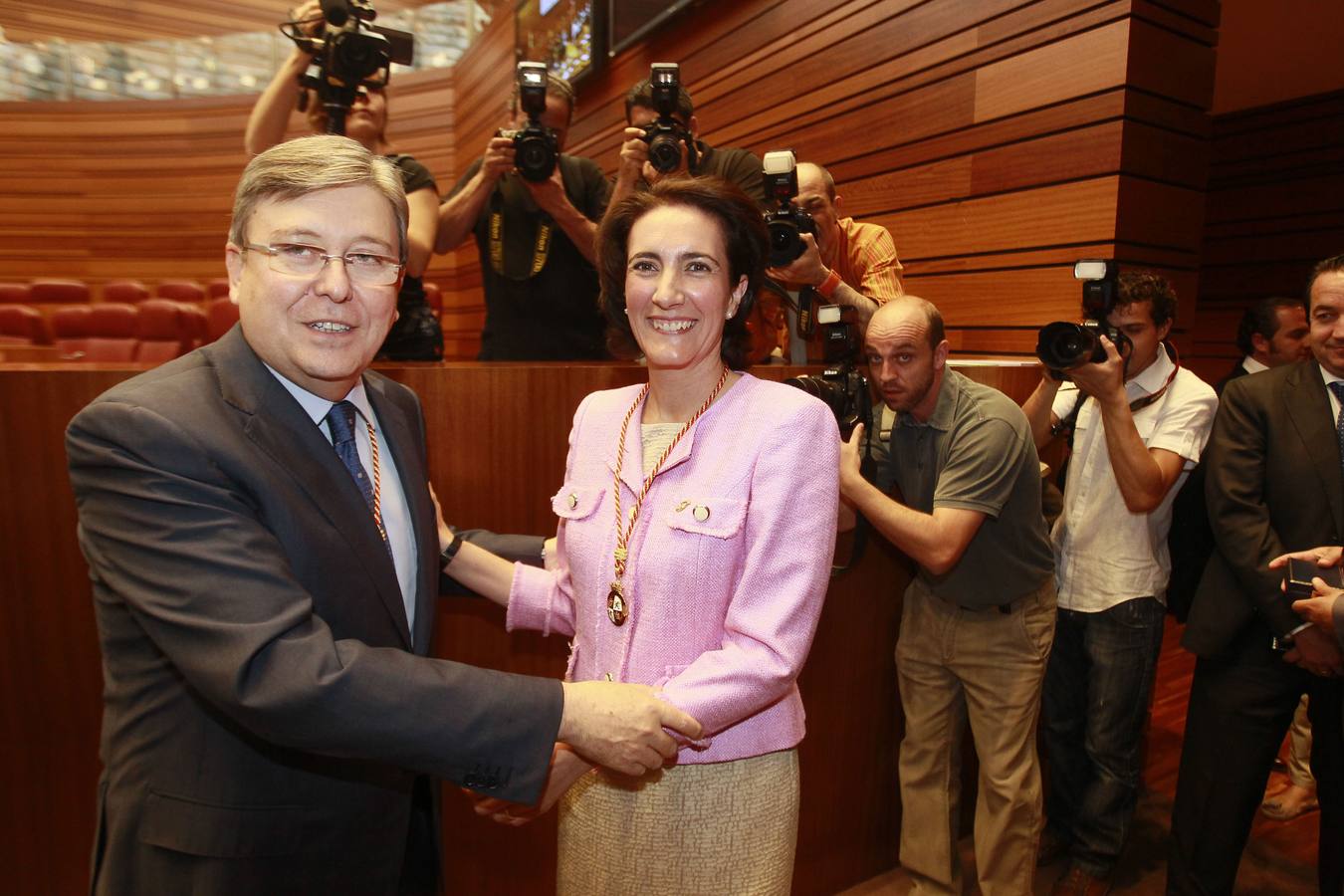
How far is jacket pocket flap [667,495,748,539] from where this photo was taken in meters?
1.14

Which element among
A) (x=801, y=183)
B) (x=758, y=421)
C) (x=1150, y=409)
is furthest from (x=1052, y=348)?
(x=758, y=421)

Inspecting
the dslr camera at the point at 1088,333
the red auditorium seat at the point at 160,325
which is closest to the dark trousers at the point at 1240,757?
the dslr camera at the point at 1088,333

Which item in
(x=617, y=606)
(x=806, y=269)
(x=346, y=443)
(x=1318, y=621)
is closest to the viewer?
(x=346, y=443)

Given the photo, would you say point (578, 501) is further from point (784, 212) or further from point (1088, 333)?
point (1088, 333)

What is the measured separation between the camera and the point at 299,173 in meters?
0.99

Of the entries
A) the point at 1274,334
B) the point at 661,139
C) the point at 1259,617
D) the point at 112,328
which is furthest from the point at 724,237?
the point at 112,328

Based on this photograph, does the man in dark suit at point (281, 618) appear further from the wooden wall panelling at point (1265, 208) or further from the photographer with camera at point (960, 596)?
the wooden wall panelling at point (1265, 208)

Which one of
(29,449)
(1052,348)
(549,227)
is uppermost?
(549,227)

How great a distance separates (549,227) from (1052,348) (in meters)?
1.48

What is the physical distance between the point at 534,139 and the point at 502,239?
378mm

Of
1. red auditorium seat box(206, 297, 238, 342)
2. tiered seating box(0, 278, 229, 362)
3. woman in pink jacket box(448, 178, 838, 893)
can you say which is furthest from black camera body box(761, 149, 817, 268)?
tiered seating box(0, 278, 229, 362)

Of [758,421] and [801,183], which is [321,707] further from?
[801,183]

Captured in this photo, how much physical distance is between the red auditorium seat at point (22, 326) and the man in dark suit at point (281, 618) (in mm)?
4982

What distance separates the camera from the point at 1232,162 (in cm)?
647
